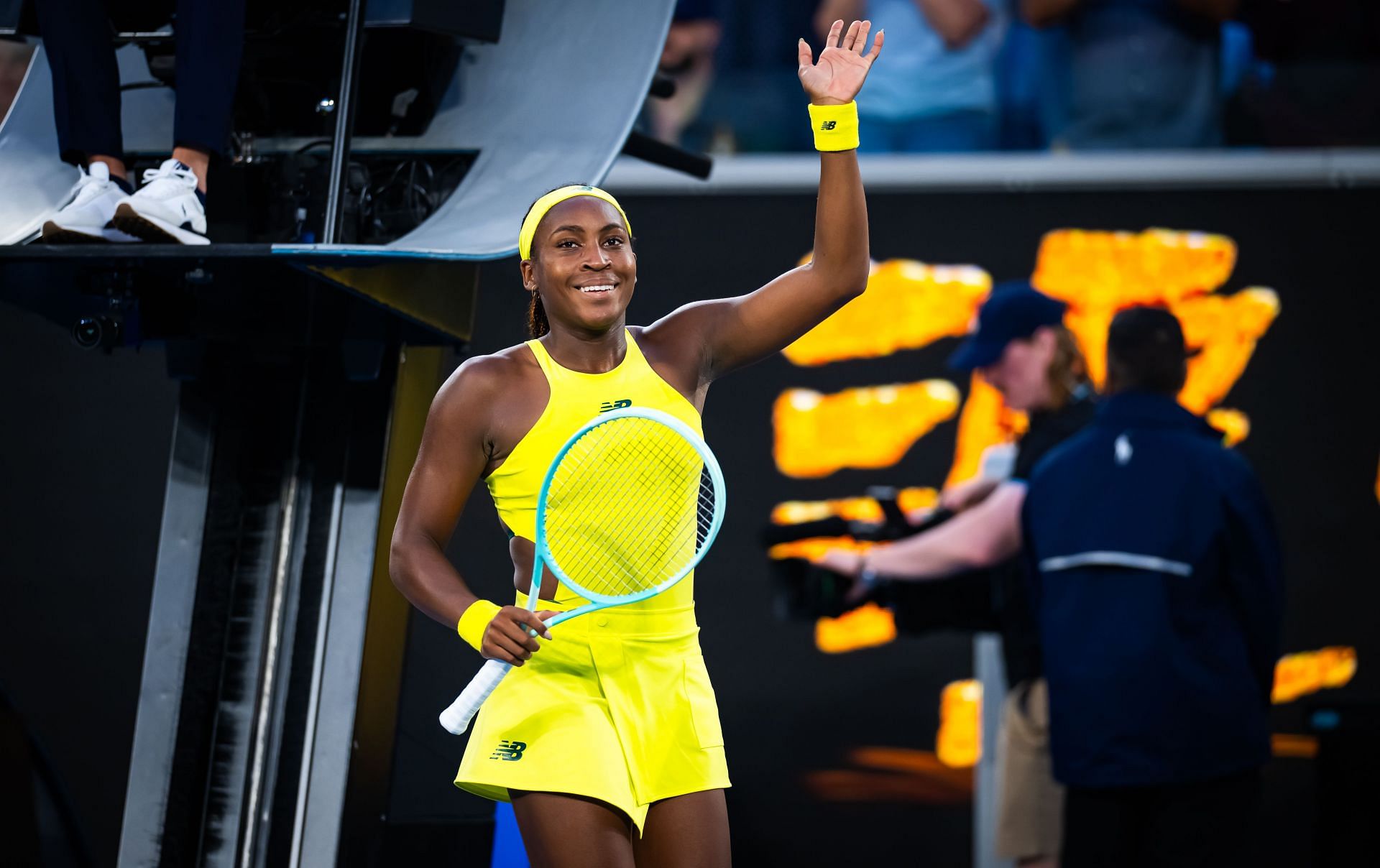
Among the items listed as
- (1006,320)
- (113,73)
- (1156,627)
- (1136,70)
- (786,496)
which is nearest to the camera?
(113,73)

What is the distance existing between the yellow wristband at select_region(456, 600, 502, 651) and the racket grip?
0.11 ft

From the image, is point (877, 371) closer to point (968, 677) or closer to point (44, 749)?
point (968, 677)

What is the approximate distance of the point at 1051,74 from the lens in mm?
5312

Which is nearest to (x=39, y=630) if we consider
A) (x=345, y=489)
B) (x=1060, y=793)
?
(x=345, y=489)

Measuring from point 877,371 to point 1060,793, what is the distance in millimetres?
1440

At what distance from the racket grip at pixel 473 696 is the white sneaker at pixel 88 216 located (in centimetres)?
→ 104

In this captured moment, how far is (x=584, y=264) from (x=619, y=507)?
0.34m

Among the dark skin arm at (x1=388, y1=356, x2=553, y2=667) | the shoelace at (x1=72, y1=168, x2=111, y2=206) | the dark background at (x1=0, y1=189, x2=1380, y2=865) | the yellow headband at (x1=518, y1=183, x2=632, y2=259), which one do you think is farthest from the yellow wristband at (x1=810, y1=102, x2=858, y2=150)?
the dark background at (x1=0, y1=189, x2=1380, y2=865)

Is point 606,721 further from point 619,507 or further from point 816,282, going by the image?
point 816,282

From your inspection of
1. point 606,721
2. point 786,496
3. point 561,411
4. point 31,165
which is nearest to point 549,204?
point 561,411

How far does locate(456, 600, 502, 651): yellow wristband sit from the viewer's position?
2.08 m

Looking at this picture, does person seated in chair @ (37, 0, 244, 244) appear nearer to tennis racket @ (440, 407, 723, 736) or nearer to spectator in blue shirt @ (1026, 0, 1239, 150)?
tennis racket @ (440, 407, 723, 736)

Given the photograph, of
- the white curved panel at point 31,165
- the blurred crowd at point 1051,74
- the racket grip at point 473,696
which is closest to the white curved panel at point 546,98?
the white curved panel at point 31,165

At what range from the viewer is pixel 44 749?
486cm
